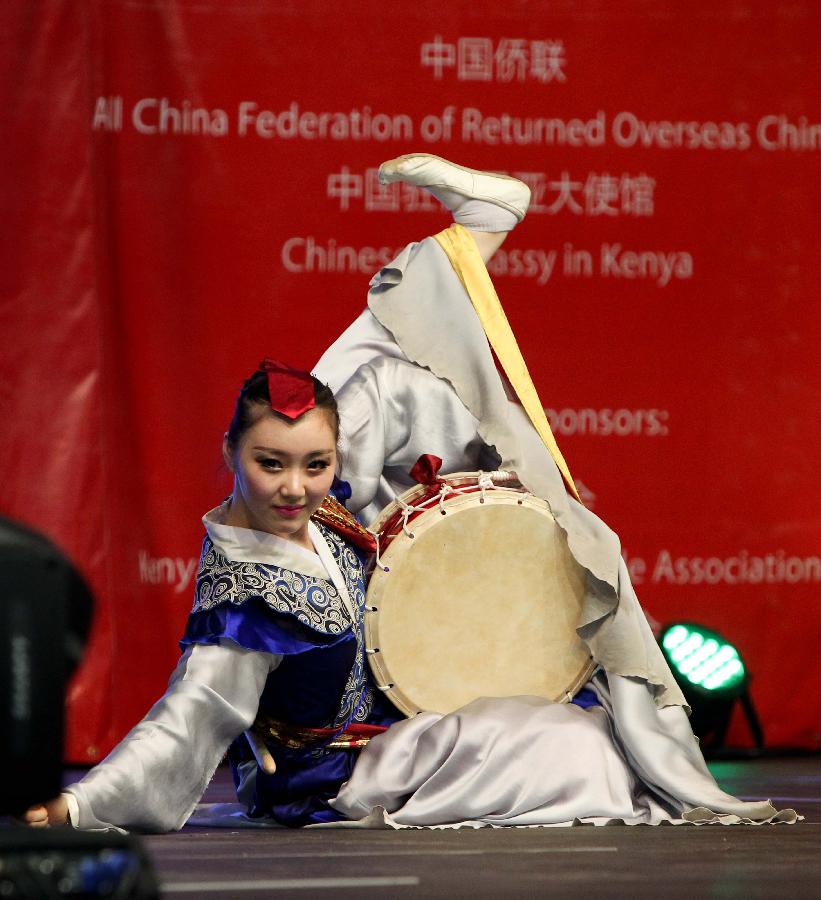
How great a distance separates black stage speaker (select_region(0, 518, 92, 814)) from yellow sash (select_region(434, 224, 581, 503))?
8.12ft

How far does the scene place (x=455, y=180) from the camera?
4.07 m

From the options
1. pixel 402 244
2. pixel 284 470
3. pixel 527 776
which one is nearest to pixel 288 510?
pixel 284 470

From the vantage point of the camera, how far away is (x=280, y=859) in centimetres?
302

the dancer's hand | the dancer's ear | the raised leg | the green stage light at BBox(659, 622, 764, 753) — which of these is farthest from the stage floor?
the green stage light at BBox(659, 622, 764, 753)

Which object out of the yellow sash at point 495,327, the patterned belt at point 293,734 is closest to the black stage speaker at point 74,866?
the patterned belt at point 293,734

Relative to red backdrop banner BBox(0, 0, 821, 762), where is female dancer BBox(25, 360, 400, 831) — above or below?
below

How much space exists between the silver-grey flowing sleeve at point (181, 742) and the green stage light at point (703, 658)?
7.82 ft

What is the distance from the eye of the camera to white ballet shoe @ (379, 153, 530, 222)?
4012 millimetres

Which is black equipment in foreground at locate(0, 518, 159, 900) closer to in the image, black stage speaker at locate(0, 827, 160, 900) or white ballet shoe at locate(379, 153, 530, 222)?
black stage speaker at locate(0, 827, 160, 900)

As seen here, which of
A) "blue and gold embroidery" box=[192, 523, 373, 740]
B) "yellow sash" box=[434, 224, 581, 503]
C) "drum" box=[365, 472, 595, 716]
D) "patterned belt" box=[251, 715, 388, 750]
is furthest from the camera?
"yellow sash" box=[434, 224, 581, 503]

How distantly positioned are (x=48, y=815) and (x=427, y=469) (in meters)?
1.22

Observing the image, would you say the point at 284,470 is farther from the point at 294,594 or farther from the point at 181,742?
the point at 181,742

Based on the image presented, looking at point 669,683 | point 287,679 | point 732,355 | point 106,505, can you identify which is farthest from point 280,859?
point 732,355

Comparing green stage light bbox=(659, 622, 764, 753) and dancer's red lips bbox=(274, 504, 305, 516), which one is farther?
green stage light bbox=(659, 622, 764, 753)
